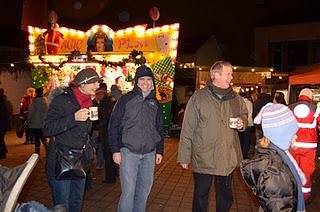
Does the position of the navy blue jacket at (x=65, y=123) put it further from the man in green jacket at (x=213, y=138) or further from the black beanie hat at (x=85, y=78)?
the man in green jacket at (x=213, y=138)

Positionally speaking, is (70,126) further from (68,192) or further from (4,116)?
(4,116)

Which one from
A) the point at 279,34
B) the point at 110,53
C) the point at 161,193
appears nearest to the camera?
the point at 161,193

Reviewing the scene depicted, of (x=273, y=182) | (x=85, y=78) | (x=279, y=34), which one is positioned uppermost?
(x=279, y=34)

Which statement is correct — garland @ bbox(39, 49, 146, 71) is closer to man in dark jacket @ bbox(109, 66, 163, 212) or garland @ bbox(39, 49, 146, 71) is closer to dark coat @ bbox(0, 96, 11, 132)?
dark coat @ bbox(0, 96, 11, 132)

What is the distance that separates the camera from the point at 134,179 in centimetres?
394

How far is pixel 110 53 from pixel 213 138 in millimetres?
9086

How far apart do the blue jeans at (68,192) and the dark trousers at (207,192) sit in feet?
4.61

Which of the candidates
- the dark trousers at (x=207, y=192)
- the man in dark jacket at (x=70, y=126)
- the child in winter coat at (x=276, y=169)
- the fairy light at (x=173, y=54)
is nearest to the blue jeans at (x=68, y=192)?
the man in dark jacket at (x=70, y=126)

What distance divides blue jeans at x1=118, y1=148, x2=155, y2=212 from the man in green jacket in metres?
0.43

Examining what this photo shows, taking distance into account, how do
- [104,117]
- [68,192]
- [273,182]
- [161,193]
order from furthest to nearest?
[104,117]
[161,193]
[68,192]
[273,182]

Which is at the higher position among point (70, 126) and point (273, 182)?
point (70, 126)

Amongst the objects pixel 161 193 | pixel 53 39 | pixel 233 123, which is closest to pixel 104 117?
pixel 161 193

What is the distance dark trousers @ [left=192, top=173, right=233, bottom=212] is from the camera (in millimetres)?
3955

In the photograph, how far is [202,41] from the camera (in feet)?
87.7
